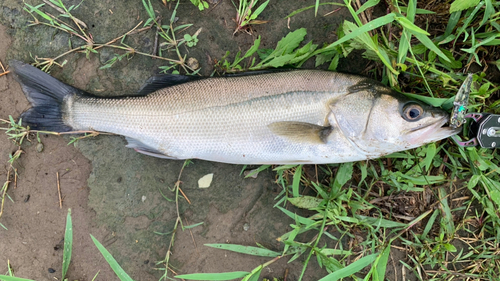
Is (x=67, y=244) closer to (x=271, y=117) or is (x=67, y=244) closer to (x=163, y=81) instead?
(x=163, y=81)

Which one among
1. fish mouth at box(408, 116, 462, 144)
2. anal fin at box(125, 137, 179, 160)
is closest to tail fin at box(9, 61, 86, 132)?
anal fin at box(125, 137, 179, 160)

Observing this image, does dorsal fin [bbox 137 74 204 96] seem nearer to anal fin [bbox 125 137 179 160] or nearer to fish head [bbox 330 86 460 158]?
anal fin [bbox 125 137 179 160]

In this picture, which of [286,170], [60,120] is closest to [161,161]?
[60,120]

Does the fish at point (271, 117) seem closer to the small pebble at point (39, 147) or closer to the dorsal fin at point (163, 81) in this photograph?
the dorsal fin at point (163, 81)

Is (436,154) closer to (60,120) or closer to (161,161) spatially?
→ (161,161)

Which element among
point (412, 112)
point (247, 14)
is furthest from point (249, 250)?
point (247, 14)

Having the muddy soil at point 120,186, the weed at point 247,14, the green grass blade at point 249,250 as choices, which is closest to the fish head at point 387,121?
the muddy soil at point 120,186
